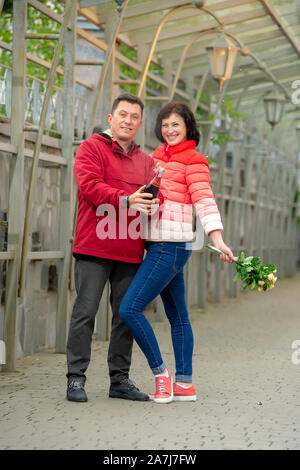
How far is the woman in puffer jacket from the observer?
18.0 feet

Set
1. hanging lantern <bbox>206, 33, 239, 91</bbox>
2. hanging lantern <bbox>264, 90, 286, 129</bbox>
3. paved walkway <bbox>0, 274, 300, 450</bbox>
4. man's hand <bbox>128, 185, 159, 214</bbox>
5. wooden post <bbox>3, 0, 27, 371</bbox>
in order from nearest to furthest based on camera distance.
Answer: paved walkway <bbox>0, 274, 300, 450</bbox>, man's hand <bbox>128, 185, 159, 214</bbox>, wooden post <bbox>3, 0, 27, 371</bbox>, hanging lantern <bbox>206, 33, 239, 91</bbox>, hanging lantern <bbox>264, 90, 286, 129</bbox>

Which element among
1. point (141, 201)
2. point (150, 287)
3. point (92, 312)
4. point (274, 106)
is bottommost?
point (92, 312)

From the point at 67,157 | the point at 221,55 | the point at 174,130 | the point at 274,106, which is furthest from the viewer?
the point at 274,106

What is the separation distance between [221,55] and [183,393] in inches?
222

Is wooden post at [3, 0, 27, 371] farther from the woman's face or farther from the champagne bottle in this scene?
the champagne bottle

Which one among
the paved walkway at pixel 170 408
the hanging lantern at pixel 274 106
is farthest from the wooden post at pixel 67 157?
the hanging lantern at pixel 274 106

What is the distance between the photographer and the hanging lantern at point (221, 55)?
10398 mm

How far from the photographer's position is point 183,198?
5562 mm

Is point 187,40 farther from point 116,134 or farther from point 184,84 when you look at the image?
point 116,134

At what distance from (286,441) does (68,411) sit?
1337 mm

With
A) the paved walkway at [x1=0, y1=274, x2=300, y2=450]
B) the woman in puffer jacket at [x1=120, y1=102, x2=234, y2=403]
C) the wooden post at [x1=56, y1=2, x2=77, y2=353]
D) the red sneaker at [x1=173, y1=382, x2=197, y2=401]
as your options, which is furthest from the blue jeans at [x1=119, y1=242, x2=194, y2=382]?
the wooden post at [x1=56, y1=2, x2=77, y2=353]

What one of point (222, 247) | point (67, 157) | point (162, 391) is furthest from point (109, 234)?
point (67, 157)

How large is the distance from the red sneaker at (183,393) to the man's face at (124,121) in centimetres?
159

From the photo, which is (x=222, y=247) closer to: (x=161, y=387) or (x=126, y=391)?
(x=161, y=387)
